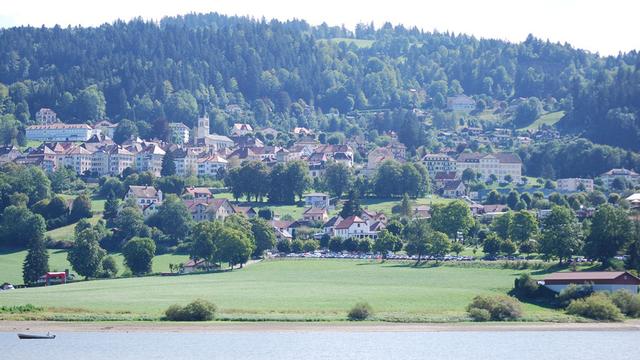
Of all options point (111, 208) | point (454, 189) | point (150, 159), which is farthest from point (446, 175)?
point (111, 208)

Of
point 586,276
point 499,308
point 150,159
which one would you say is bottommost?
point 499,308

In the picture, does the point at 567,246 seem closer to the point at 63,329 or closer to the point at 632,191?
the point at 63,329

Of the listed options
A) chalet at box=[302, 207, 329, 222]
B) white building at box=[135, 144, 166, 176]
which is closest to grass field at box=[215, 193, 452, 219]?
chalet at box=[302, 207, 329, 222]

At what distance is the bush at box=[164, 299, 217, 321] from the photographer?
78.4 meters

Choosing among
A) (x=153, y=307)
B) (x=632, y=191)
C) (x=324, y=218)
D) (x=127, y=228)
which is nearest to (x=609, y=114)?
(x=632, y=191)

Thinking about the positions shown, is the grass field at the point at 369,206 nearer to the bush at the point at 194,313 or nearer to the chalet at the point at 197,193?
the chalet at the point at 197,193

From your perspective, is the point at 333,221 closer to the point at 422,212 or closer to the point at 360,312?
the point at 422,212

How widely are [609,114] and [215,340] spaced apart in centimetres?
12586

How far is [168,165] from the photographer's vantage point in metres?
174

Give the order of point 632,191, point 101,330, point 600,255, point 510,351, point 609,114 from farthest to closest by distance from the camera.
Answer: point 609,114 < point 632,191 < point 600,255 < point 101,330 < point 510,351

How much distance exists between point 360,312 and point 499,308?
8.17m

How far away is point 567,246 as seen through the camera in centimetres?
10025

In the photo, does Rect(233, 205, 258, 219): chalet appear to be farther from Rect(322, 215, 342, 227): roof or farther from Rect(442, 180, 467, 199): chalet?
Rect(442, 180, 467, 199): chalet

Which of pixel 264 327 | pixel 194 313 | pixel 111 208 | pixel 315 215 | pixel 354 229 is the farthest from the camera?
pixel 315 215
